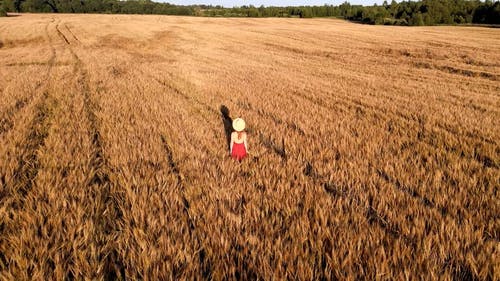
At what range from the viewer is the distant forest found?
6481cm

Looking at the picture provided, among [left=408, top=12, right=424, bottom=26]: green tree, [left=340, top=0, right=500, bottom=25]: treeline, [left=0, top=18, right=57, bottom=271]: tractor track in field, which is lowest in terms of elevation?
[left=0, top=18, right=57, bottom=271]: tractor track in field

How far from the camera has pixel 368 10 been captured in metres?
76.8

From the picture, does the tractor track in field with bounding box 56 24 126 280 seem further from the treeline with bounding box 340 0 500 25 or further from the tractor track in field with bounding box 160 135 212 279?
the treeline with bounding box 340 0 500 25

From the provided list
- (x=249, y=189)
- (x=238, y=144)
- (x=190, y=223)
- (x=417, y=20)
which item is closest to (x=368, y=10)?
(x=417, y=20)

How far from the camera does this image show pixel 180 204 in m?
3.29

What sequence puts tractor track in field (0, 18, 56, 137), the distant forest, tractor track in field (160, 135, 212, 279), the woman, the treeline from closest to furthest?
tractor track in field (160, 135, 212, 279), the woman, tractor track in field (0, 18, 56, 137), the treeline, the distant forest

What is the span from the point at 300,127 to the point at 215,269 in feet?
14.0

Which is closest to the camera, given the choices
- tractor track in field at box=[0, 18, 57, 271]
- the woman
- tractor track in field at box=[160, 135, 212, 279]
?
tractor track in field at box=[160, 135, 212, 279]

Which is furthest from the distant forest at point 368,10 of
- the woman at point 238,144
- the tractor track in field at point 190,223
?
the tractor track in field at point 190,223

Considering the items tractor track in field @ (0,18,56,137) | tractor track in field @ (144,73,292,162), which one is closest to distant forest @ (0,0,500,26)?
tractor track in field @ (144,73,292,162)

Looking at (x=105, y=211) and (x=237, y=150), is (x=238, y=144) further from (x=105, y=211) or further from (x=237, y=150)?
(x=105, y=211)

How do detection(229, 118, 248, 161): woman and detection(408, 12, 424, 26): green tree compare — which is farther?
detection(408, 12, 424, 26): green tree

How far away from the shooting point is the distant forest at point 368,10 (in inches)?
2552

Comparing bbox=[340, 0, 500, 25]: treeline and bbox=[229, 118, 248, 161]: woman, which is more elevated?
bbox=[340, 0, 500, 25]: treeline
